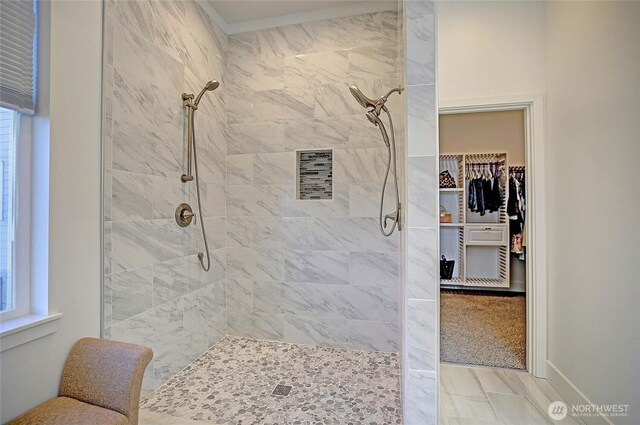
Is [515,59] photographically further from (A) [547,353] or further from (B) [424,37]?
(A) [547,353]

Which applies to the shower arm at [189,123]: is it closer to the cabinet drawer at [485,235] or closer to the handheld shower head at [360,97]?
the handheld shower head at [360,97]

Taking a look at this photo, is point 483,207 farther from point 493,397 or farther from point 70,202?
point 70,202

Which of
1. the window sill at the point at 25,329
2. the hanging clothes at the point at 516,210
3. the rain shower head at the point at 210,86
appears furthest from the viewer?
the hanging clothes at the point at 516,210

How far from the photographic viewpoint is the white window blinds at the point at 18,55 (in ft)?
4.11

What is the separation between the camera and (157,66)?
6.57 feet

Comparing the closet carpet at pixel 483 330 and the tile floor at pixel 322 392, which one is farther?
the closet carpet at pixel 483 330

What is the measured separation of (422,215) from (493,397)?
1569 millimetres

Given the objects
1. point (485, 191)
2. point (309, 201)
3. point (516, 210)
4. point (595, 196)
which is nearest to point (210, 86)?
point (309, 201)

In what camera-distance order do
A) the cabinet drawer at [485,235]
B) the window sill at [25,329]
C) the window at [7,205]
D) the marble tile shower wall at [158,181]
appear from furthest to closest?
the cabinet drawer at [485,235]
the marble tile shower wall at [158,181]
the window at [7,205]
the window sill at [25,329]

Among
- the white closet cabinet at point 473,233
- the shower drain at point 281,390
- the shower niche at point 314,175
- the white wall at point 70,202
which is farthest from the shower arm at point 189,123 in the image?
the white closet cabinet at point 473,233

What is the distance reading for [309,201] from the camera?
261 cm

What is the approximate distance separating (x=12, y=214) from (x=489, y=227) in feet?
17.0

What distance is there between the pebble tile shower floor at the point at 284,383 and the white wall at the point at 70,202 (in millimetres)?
673

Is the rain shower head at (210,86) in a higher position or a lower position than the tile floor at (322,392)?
higher
